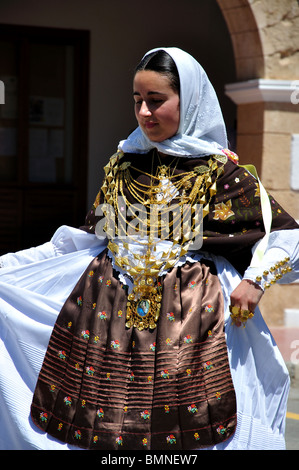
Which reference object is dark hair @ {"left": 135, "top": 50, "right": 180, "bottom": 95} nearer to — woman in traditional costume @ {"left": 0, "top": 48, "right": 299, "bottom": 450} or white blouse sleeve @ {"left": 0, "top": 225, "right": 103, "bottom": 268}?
woman in traditional costume @ {"left": 0, "top": 48, "right": 299, "bottom": 450}

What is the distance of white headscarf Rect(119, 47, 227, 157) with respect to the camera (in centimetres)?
296

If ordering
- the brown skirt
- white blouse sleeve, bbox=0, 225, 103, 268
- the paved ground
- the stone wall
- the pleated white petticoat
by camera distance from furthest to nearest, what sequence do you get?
1. the stone wall
2. the paved ground
3. white blouse sleeve, bbox=0, 225, 103, 268
4. the pleated white petticoat
5. the brown skirt

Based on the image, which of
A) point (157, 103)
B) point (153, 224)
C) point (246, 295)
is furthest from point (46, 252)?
point (246, 295)

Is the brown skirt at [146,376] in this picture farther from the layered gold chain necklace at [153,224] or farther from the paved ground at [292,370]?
the paved ground at [292,370]

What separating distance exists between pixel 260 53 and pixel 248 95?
1.14ft

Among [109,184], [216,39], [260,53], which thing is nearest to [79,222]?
[216,39]

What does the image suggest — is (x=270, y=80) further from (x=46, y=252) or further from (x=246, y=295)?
(x=246, y=295)

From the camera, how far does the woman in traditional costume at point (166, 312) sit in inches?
112

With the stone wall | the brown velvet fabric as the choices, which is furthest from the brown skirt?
the stone wall

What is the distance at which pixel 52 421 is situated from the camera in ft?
9.75

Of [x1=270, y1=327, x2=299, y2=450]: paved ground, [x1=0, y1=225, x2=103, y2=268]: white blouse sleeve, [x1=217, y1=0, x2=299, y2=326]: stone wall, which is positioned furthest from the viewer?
[x1=217, y1=0, x2=299, y2=326]: stone wall

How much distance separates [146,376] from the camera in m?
2.84

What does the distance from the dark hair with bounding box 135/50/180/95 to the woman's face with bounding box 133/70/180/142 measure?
0.01 meters
